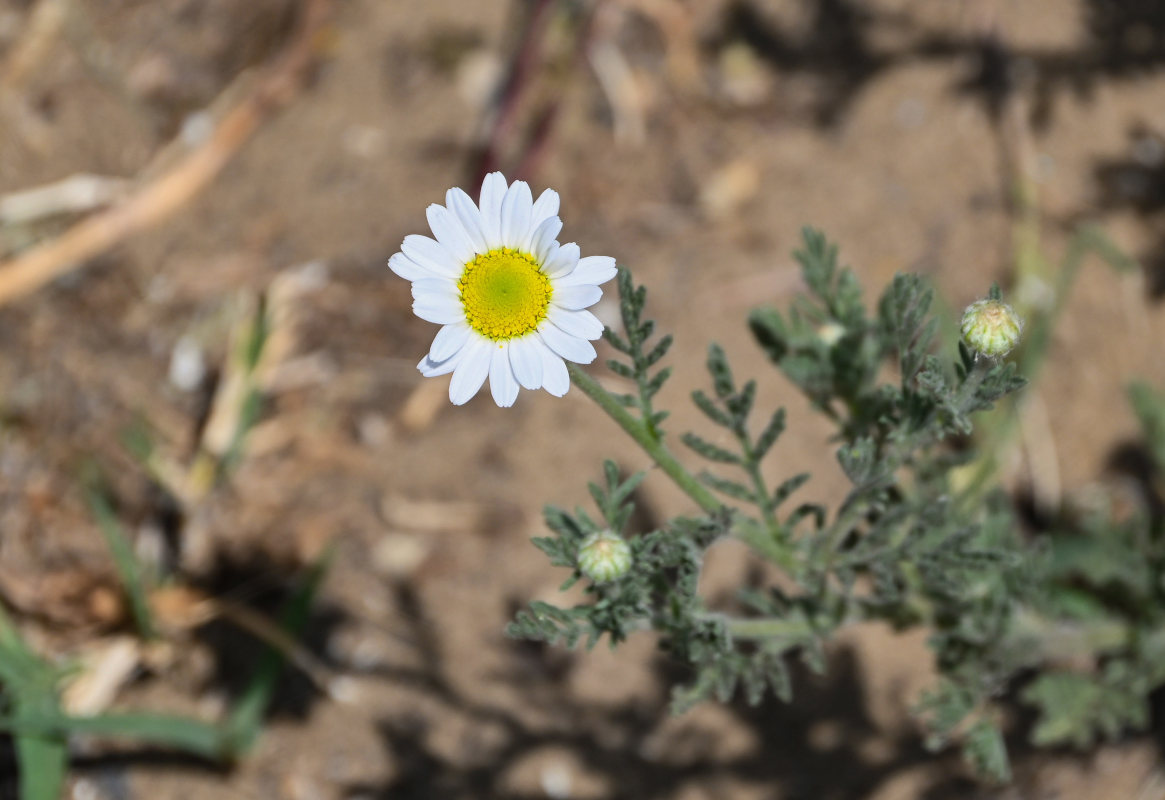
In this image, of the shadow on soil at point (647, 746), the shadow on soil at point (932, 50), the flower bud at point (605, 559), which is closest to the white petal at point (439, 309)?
the flower bud at point (605, 559)

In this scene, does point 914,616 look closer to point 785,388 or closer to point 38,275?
point 785,388

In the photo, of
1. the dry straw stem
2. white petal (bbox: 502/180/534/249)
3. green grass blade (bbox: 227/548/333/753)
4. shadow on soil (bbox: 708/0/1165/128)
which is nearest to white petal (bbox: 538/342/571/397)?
white petal (bbox: 502/180/534/249)

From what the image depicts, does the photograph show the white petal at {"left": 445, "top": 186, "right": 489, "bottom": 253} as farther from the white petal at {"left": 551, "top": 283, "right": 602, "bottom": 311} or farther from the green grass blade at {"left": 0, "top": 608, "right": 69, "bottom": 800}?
the green grass blade at {"left": 0, "top": 608, "right": 69, "bottom": 800}

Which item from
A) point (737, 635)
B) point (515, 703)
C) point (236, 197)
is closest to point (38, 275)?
point (236, 197)

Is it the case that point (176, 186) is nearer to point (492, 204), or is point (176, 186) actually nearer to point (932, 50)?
point (492, 204)

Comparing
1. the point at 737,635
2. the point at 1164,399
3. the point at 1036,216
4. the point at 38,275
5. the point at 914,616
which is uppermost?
the point at 1036,216

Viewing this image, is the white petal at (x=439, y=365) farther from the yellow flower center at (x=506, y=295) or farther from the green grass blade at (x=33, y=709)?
the green grass blade at (x=33, y=709)

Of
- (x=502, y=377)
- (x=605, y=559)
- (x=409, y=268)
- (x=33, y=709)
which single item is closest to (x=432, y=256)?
(x=409, y=268)
